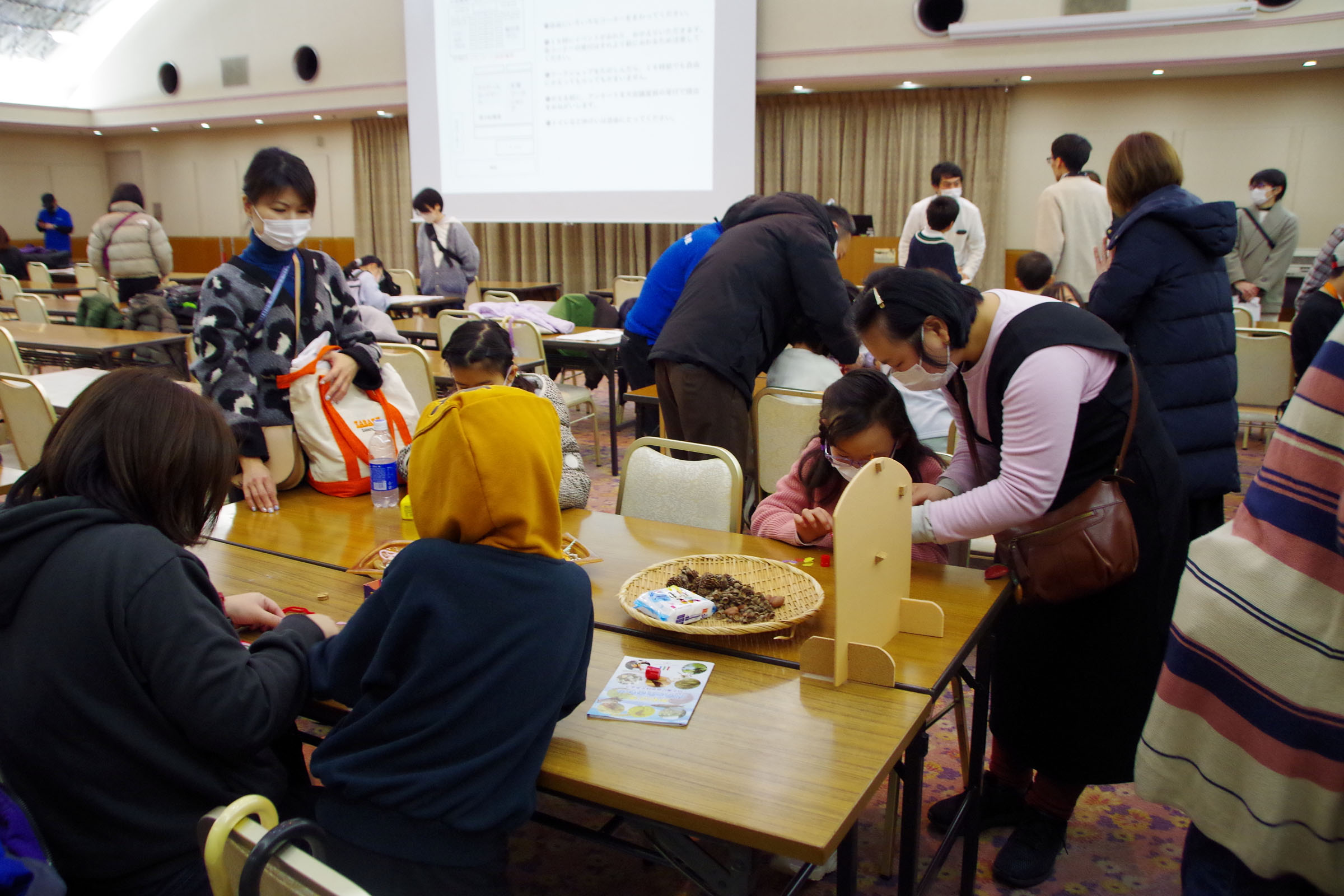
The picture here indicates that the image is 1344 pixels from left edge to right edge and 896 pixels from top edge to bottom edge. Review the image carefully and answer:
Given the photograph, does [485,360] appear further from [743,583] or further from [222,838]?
[222,838]

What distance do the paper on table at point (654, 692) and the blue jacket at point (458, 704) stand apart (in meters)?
0.14

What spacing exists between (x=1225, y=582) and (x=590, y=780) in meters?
0.76

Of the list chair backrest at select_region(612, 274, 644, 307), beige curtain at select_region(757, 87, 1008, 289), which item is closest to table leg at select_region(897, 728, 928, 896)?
chair backrest at select_region(612, 274, 644, 307)

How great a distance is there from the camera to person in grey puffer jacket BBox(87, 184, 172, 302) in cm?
655

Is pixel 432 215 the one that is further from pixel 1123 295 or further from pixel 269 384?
pixel 1123 295

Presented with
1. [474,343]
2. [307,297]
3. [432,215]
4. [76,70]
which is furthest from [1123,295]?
[76,70]

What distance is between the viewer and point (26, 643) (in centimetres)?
110

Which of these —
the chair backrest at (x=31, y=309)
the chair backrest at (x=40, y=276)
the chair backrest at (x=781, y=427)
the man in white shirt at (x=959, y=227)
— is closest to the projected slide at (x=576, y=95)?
the man in white shirt at (x=959, y=227)

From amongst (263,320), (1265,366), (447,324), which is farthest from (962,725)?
(447,324)

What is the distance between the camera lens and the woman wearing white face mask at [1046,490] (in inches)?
60.8

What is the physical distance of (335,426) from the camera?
2.30 m

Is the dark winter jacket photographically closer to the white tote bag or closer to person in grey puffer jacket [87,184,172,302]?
the white tote bag

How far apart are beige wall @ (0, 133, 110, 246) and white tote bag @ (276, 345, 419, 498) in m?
14.7

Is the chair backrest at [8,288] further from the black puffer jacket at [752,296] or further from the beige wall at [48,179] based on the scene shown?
the beige wall at [48,179]
